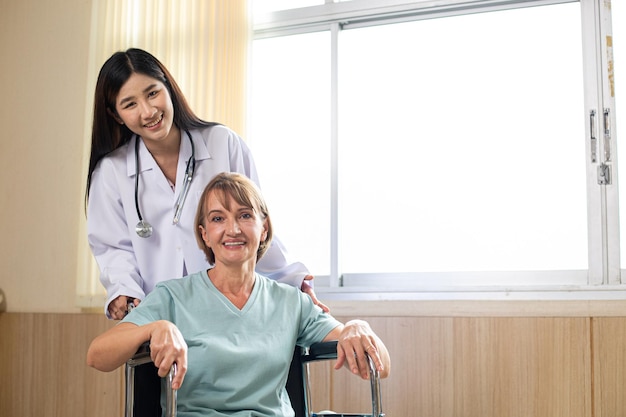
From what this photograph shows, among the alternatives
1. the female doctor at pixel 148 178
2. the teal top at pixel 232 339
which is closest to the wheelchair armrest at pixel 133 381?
the teal top at pixel 232 339

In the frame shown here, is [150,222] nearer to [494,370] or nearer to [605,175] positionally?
[494,370]

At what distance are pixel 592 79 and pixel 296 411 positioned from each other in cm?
175

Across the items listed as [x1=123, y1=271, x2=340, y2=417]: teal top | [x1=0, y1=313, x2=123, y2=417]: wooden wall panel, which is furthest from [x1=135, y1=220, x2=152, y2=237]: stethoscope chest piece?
[x1=0, y1=313, x2=123, y2=417]: wooden wall panel

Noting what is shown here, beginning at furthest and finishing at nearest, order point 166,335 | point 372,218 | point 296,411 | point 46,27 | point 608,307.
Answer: point 46,27 → point 372,218 → point 608,307 → point 296,411 → point 166,335

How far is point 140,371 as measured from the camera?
64.2 inches

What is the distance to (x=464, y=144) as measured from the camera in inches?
117

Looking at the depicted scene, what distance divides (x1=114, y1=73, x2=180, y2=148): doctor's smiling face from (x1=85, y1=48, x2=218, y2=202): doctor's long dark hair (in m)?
0.02

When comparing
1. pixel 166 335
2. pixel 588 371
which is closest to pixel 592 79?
pixel 588 371

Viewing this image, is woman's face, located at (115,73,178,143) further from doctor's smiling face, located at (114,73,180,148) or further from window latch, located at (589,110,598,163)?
window latch, located at (589,110,598,163)

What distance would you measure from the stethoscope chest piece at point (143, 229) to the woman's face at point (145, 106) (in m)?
0.24

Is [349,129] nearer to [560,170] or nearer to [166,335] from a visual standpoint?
[560,170]

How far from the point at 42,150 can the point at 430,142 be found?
201 cm

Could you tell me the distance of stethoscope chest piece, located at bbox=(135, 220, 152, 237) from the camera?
6.63 feet

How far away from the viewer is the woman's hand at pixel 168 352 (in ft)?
4.60
